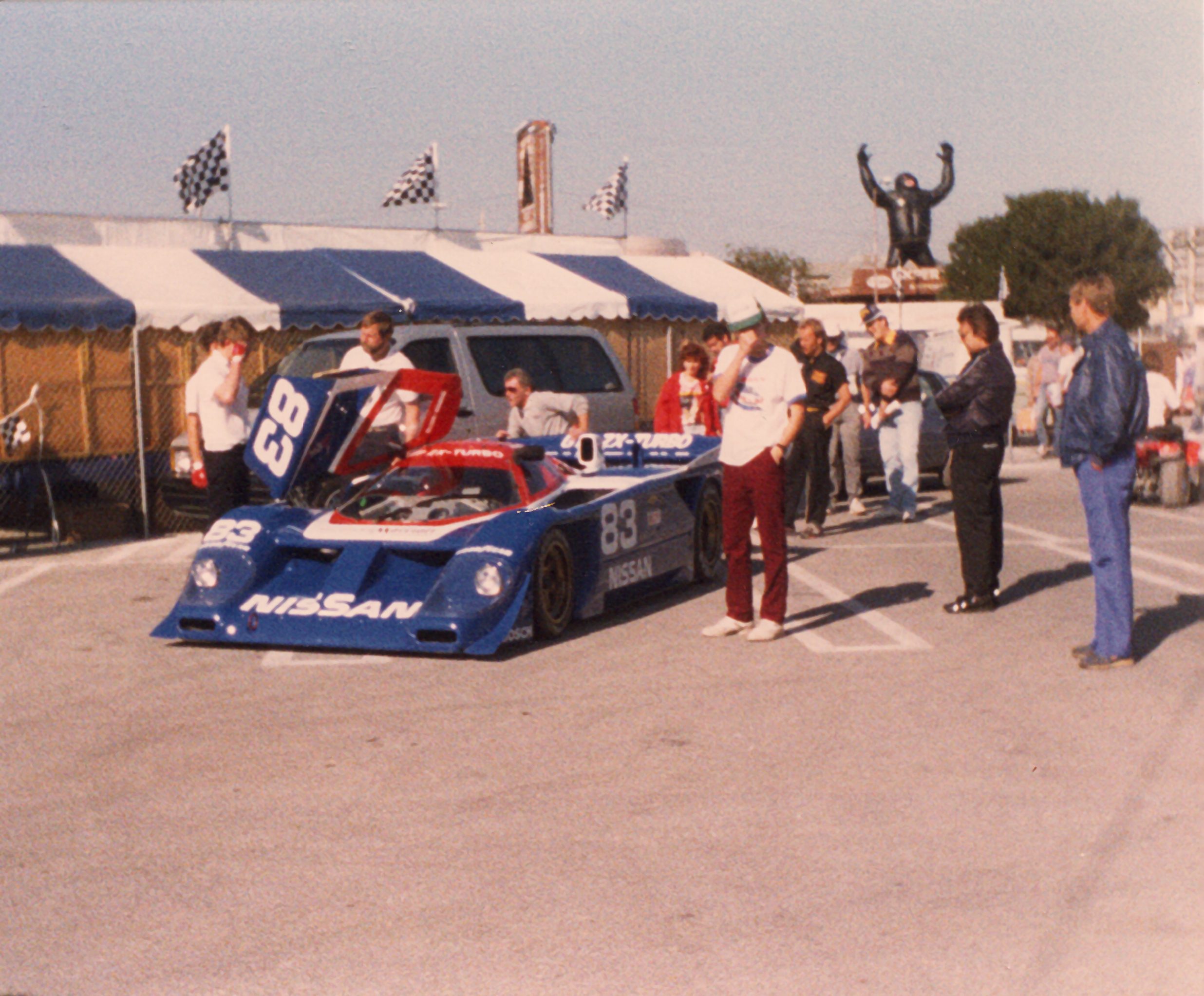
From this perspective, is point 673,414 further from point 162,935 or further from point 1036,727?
point 162,935

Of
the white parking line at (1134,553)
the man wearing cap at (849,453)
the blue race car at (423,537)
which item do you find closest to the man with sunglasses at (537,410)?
the blue race car at (423,537)

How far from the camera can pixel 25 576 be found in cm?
1167

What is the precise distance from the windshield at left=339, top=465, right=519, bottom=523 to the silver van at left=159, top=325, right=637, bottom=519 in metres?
4.24

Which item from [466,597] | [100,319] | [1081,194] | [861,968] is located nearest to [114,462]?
[100,319]

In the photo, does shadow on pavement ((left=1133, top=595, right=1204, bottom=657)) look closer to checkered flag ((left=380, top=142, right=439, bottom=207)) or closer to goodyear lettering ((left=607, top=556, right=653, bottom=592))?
goodyear lettering ((left=607, top=556, right=653, bottom=592))

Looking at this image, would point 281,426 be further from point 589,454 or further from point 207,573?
point 589,454

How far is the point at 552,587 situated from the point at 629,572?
0.88m

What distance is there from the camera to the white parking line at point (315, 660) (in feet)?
25.5

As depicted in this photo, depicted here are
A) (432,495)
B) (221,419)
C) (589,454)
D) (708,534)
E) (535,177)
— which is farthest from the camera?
(535,177)

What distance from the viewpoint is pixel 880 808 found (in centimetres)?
508

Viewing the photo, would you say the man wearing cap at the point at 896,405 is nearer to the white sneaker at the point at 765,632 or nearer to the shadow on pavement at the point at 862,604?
the shadow on pavement at the point at 862,604

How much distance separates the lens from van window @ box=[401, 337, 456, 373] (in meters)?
13.4

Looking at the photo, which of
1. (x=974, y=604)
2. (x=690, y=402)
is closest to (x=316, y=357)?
(x=690, y=402)

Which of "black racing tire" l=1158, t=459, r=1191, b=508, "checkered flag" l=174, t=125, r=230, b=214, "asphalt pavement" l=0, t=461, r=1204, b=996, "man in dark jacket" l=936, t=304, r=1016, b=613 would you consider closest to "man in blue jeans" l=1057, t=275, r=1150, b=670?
"asphalt pavement" l=0, t=461, r=1204, b=996
